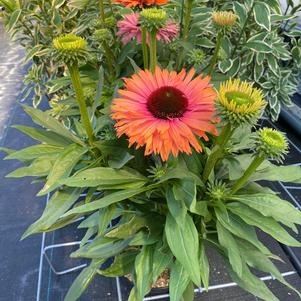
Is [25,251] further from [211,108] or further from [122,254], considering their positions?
[211,108]

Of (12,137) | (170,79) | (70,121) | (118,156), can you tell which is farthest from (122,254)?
(12,137)

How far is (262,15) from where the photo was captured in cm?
81

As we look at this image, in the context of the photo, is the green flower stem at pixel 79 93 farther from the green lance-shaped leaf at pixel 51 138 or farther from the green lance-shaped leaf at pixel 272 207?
the green lance-shaped leaf at pixel 272 207

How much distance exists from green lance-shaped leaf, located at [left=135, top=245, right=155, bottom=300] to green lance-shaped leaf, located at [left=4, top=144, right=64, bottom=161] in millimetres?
225

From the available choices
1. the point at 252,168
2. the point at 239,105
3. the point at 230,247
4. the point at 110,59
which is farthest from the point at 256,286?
the point at 110,59

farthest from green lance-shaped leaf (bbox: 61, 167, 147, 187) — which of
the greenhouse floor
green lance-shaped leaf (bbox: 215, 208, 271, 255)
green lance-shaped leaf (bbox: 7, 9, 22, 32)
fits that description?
green lance-shaped leaf (bbox: 7, 9, 22, 32)

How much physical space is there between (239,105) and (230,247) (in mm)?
224

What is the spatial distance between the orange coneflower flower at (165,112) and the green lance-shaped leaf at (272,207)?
15 centimetres

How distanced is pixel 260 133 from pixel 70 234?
632mm

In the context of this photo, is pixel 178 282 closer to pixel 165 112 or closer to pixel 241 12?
pixel 165 112

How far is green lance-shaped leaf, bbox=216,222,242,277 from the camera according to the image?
48 centimetres

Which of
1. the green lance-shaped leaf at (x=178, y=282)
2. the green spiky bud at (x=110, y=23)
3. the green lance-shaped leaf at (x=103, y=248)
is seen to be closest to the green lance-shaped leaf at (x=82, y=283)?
the green lance-shaped leaf at (x=103, y=248)

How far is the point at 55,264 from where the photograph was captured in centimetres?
83

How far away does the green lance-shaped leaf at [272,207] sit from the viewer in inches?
19.5
